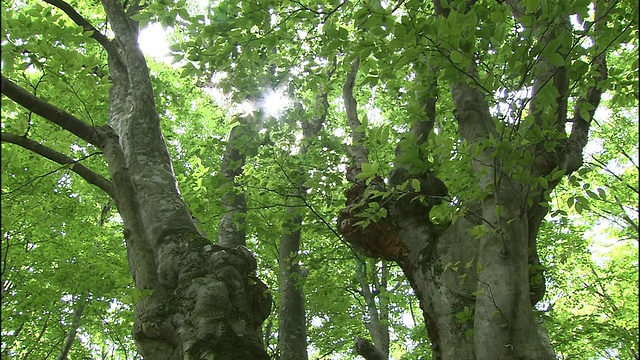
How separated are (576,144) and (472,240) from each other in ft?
3.94

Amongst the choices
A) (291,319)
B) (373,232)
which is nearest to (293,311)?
(291,319)

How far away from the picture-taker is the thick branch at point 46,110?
123 inches

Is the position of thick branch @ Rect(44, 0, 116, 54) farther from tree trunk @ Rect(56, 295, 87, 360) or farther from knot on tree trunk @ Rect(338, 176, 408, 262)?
tree trunk @ Rect(56, 295, 87, 360)

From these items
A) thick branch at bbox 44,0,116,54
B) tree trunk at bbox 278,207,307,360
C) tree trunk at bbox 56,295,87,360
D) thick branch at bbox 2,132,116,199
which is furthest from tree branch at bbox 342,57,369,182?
tree trunk at bbox 56,295,87,360

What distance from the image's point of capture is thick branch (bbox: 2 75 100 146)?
10.2 ft

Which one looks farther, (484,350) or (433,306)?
(433,306)

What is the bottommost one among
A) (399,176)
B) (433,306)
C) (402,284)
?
(433,306)

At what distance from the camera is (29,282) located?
883 cm

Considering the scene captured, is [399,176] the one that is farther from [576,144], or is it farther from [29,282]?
[29,282]

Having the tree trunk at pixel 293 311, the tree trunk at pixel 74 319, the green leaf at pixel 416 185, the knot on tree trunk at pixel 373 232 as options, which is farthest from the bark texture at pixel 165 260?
the tree trunk at pixel 74 319

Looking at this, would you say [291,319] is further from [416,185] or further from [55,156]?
[416,185]

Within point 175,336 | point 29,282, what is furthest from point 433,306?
point 29,282

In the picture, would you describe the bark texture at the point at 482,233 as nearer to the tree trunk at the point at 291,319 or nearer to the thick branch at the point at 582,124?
the thick branch at the point at 582,124

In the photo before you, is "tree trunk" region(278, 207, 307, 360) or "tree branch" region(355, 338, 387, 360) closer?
"tree branch" region(355, 338, 387, 360)
